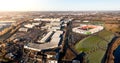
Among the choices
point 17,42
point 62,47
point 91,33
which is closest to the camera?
point 62,47

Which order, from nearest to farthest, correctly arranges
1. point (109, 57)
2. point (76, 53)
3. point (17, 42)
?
point (109, 57) → point (76, 53) → point (17, 42)

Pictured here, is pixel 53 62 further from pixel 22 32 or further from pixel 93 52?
pixel 22 32

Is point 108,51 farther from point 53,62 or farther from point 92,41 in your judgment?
point 53,62

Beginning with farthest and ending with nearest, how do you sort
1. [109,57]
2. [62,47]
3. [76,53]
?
1. [62,47]
2. [76,53]
3. [109,57]

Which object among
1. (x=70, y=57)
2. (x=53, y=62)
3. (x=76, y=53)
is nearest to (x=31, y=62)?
(x=53, y=62)

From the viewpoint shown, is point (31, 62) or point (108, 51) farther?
point (108, 51)

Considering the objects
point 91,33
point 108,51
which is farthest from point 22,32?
point 108,51
